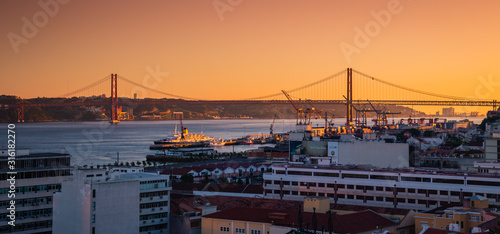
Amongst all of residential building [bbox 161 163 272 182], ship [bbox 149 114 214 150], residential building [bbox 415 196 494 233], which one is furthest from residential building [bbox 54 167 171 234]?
ship [bbox 149 114 214 150]

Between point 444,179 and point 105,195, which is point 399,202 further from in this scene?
point 105,195

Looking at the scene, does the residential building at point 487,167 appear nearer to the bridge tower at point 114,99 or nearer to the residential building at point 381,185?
the residential building at point 381,185

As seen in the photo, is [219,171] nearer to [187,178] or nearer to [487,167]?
[187,178]

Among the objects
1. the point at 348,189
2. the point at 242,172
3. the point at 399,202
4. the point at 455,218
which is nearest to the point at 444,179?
the point at 399,202

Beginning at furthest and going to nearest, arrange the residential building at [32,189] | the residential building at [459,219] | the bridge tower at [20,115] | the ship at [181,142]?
the bridge tower at [20,115] < the ship at [181,142] < the residential building at [32,189] < the residential building at [459,219]

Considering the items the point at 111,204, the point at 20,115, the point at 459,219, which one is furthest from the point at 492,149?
the point at 20,115

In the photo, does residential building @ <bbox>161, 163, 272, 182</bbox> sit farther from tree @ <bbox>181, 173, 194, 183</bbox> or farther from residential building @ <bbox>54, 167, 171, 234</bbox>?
residential building @ <bbox>54, 167, 171, 234</bbox>

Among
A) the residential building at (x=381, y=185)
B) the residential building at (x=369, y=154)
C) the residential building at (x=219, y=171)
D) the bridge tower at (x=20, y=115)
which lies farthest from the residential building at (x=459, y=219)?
the bridge tower at (x=20, y=115)
